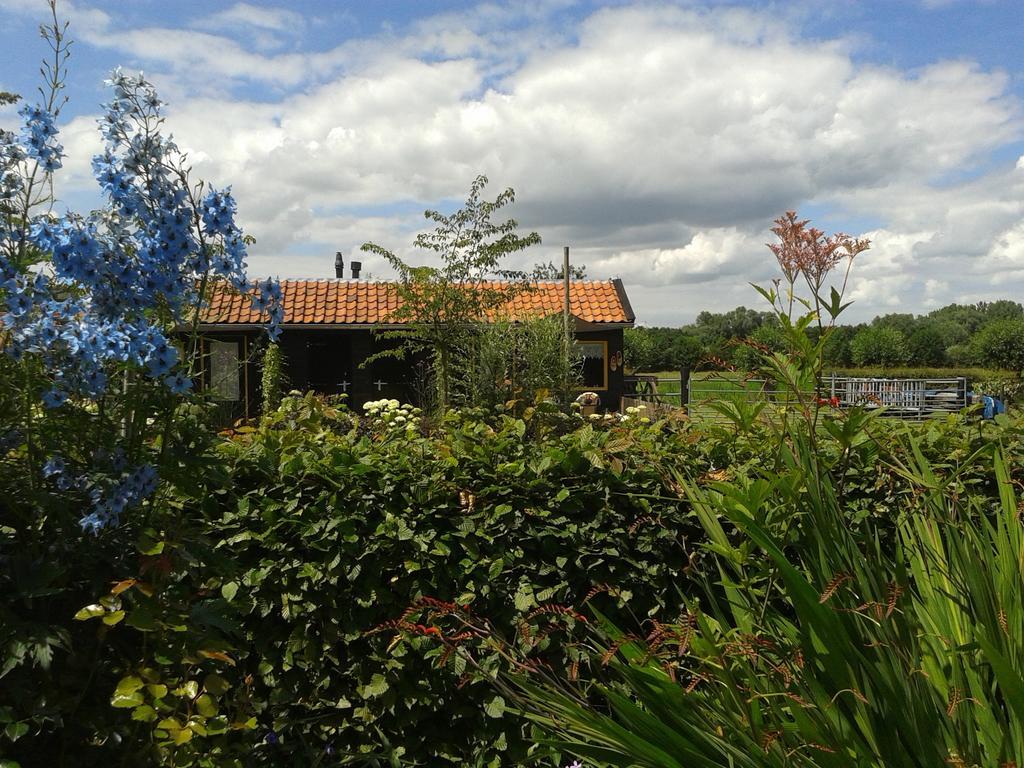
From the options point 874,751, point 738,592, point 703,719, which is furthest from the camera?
point 738,592

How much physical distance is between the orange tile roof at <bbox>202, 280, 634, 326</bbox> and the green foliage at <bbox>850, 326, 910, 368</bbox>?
34.3 metres

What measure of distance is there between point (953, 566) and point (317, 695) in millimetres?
2014

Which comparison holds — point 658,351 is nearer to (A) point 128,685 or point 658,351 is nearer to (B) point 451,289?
(B) point 451,289

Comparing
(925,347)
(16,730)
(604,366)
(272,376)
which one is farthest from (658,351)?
(16,730)

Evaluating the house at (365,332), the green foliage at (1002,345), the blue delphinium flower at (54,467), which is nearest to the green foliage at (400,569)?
the blue delphinium flower at (54,467)

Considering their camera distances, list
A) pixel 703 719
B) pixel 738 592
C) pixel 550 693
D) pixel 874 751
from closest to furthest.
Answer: pixel 874 751 → pixel 703 719 → pixel 550 693 → pixel 738 592

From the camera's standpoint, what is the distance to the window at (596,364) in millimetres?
18656

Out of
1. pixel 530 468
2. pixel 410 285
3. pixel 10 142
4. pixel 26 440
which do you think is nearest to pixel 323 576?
pixel 530 468

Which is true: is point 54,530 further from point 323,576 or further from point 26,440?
point 323,576

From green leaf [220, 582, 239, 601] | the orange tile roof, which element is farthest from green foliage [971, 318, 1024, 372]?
green leaf [220, 582, 239, 601]

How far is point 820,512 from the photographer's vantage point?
1.65m

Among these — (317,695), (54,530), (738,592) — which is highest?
(54,530)

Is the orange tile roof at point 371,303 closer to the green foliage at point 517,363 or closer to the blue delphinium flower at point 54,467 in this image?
the green foliage at point 517,363

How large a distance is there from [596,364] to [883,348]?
35.9 metres
